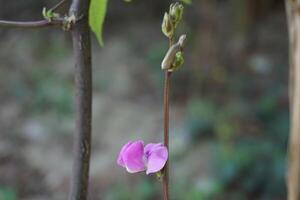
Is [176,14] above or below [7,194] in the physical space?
above

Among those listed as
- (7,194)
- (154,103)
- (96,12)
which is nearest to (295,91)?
(96,12)

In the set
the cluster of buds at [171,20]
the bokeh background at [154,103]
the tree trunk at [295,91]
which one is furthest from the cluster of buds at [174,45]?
the bokeh background at [154,103]

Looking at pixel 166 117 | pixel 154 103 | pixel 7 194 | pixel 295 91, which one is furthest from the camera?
pixel 154 103

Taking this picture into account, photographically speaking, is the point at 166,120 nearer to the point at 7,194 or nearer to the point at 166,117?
the point at 166,117

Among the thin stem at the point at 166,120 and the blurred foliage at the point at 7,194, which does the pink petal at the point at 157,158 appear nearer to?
the thin stem at the point at 166,120

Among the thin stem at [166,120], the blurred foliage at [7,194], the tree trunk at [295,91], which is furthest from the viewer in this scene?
the blurred foliage at [7,194]

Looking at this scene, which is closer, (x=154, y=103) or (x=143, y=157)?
(x=143, y=157)
